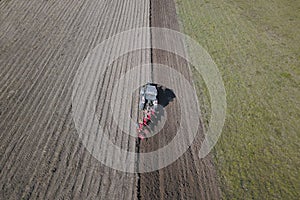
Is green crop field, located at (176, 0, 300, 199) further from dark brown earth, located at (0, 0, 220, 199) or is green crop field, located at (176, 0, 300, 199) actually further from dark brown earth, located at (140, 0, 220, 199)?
dark brown earth, located at (0, 0, 220, 199)

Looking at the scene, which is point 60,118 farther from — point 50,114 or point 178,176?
point 178,176

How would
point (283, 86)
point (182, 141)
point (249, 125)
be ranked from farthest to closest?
point (283, 86), point (249, 125), point (182, 141)

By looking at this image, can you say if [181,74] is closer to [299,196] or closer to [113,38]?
[113,38]

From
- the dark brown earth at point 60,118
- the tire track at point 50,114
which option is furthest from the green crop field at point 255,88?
the tire track at point 50,114

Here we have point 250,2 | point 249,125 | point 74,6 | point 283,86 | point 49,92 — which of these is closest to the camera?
point 249,125

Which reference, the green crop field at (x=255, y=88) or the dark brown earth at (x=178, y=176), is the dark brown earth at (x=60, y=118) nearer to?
the dark brown earth at (x=178, y=176)

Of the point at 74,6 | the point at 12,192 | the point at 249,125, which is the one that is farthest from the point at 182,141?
the point at 74,6

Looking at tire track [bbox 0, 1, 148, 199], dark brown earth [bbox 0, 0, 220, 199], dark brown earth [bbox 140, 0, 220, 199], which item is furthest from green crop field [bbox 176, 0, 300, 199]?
tire track [bbox 0, 1, 148, 199]
